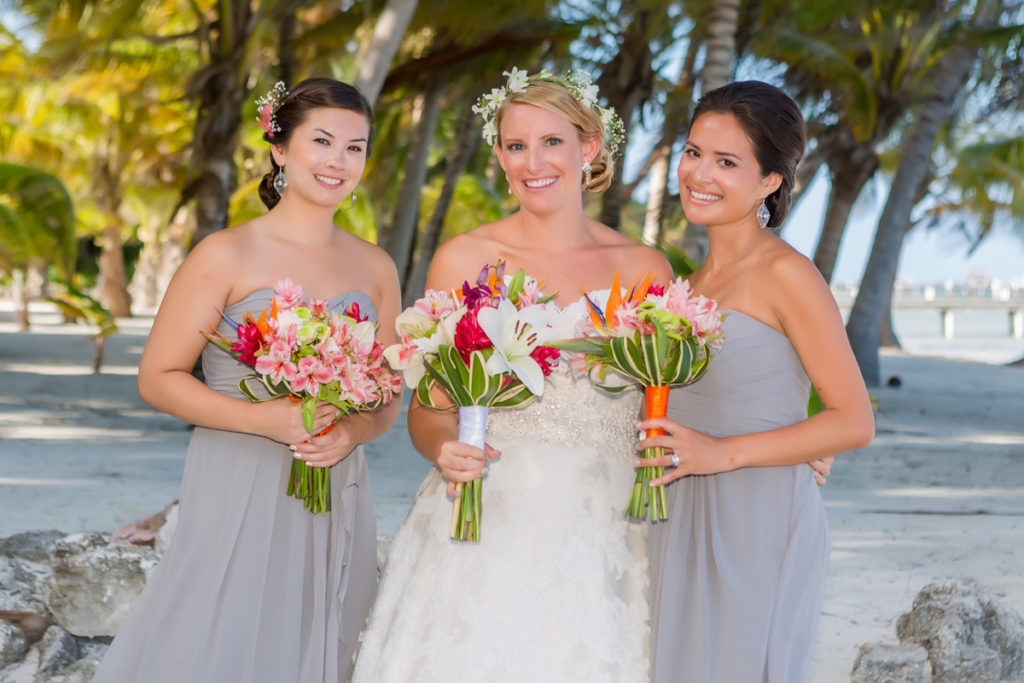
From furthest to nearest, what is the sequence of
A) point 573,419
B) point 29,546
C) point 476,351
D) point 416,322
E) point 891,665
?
point 29,546
point 891,665
point 573,419
point 416,322
point 476,351

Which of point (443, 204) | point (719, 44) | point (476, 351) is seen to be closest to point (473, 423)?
point (476, 351)

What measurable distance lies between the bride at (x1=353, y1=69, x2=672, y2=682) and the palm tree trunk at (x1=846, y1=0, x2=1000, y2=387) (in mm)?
15107

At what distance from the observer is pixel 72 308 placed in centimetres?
1689

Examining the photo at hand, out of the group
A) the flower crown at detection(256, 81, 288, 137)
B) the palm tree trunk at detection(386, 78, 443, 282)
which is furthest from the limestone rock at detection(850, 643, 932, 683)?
the palm tree trunk at detection(386, 78, 443, 282)

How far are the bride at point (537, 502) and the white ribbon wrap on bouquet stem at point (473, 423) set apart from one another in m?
0.05

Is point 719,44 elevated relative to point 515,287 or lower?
elevated

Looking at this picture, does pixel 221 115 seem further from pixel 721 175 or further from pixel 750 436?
pixel 750 436

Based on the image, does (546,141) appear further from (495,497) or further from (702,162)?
(495,497)

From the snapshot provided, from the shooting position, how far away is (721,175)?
3.04 metres

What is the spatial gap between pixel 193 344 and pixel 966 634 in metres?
3.56

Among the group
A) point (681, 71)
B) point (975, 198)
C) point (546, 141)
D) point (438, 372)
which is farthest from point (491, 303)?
point (975, 198)

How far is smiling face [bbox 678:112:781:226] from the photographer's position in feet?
9.94

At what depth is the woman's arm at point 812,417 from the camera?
9.32 feet

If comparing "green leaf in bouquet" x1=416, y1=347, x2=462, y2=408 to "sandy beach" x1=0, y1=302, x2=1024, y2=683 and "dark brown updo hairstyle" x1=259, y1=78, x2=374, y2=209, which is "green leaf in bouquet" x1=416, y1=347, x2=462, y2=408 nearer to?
"dark brown updo hairstyle" x1=259, y1=78, x2=374, y2=209
